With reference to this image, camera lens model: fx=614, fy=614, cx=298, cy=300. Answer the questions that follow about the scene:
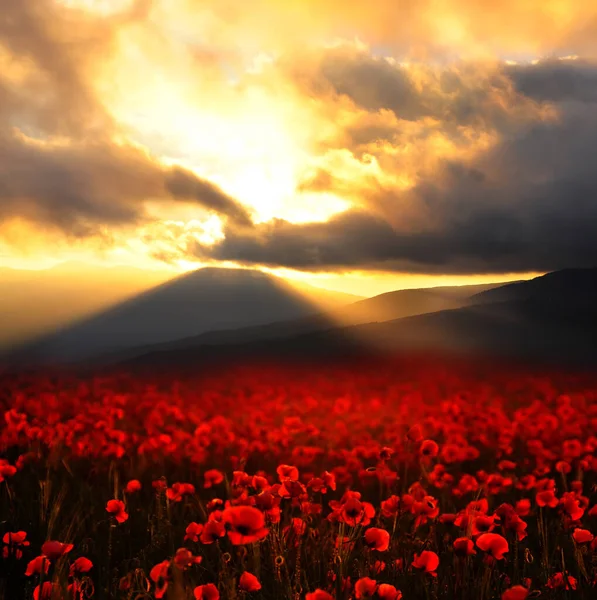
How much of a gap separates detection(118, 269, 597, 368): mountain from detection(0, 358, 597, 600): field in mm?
2131

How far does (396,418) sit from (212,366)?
24.8 ft

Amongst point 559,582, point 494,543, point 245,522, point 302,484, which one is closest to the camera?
point 245,522

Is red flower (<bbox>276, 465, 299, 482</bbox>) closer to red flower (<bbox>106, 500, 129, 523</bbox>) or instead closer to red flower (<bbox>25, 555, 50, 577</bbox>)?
red flower (<bbox>106, 500, 129, 523</bbox>)

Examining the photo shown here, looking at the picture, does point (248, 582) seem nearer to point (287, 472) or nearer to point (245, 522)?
point (245, 522)

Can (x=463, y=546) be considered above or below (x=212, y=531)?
below

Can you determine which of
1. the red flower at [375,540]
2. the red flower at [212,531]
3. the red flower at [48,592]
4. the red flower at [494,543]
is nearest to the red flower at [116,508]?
the red flower at [212,531]

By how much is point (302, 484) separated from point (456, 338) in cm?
1483

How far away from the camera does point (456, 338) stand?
1784cm

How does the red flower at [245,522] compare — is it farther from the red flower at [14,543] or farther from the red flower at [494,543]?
the red flower at [14,543]

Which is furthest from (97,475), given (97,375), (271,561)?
(97,375)

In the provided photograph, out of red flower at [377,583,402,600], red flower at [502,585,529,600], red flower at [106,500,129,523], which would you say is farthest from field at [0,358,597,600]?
red flower at [502,585,529,600]

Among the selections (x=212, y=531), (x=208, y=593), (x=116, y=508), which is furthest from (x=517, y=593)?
(x=116, y=508)

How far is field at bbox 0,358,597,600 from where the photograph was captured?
2.87 m

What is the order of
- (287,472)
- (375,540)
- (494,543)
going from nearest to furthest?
(494,543), (375,540), (287,472)
